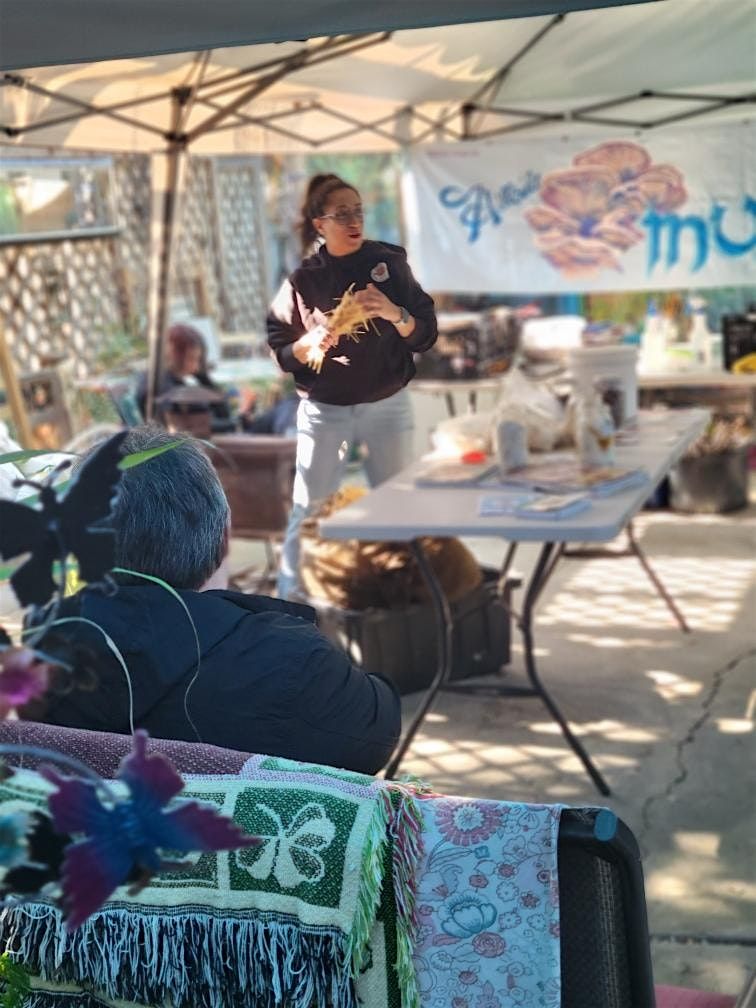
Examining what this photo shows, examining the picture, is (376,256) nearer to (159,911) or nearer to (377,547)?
(159,911)

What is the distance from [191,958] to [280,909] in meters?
0.12

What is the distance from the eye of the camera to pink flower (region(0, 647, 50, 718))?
1065mm

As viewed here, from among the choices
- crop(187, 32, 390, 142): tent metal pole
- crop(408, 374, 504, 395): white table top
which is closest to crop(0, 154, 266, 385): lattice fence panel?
crop(408, 374, 504, 395): white table top

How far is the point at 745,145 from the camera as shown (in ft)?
18.0

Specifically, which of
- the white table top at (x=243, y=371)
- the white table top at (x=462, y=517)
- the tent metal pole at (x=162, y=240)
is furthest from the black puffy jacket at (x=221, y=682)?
the white table top at (x=243, y=371)

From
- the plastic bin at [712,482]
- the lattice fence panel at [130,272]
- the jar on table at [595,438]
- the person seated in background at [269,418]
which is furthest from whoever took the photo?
the lattice fence panel at [130,272]

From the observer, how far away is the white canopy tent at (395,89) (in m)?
3.52

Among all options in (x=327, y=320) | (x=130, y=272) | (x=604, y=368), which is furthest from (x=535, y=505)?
(x=130, y=272)

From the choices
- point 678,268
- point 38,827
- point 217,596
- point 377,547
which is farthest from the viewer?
point 678,268

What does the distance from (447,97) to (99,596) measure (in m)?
4.18

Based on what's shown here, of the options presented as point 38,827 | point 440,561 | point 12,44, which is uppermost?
point 12,44

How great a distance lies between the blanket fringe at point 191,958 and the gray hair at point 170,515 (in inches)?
16.0

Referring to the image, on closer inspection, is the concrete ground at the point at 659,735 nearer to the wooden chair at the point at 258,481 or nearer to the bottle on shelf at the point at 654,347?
the wooden chair at the point at 258,481

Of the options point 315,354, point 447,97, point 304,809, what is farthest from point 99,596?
point 447,97
